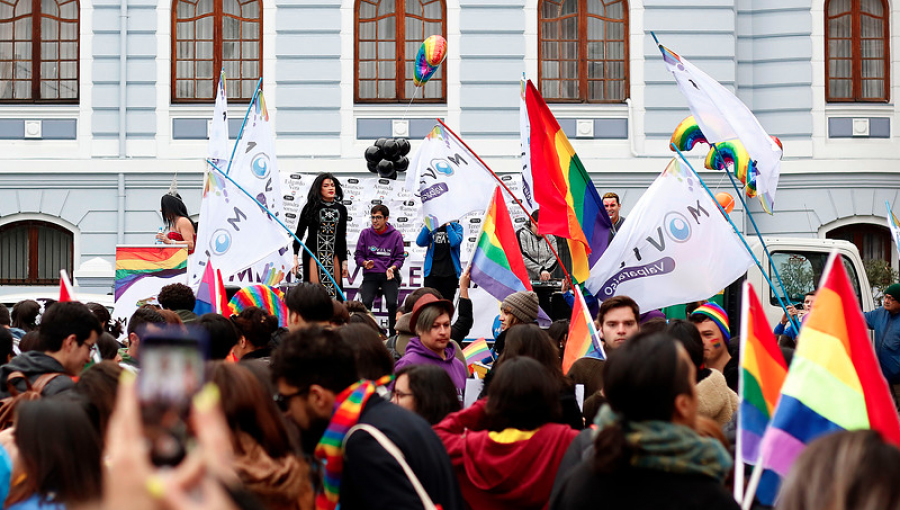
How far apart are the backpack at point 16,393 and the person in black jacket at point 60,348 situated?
35mm

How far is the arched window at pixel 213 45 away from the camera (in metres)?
18.7

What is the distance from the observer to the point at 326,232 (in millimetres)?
11719

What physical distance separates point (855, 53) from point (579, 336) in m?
14.1

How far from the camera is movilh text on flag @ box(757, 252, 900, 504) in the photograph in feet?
11.0

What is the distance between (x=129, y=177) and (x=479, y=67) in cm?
572

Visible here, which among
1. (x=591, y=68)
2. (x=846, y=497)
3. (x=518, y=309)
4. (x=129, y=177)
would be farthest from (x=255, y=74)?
(x=846, y=497)

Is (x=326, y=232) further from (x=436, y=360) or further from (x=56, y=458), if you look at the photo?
(x=56, y=458)

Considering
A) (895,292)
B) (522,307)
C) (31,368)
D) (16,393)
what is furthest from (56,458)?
(895,292)

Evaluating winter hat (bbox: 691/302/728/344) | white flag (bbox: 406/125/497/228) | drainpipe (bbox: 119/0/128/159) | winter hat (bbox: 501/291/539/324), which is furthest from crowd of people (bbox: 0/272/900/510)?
drainpipe (bbox: 119/0/128/159)

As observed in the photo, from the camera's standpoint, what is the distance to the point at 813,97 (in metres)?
18.8

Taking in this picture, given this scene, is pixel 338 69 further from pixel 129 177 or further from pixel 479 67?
pixel 129 177

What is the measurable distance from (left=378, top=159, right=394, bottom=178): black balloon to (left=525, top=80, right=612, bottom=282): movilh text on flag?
23.1 ft

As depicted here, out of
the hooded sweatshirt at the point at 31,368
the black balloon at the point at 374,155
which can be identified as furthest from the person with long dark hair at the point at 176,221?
the hooded sweatshirt at the point at 31,368

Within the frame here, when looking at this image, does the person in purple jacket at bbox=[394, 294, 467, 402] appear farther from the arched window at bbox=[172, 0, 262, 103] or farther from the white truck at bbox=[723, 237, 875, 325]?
the arched window at bbox=[172, 0, 262, 103]
